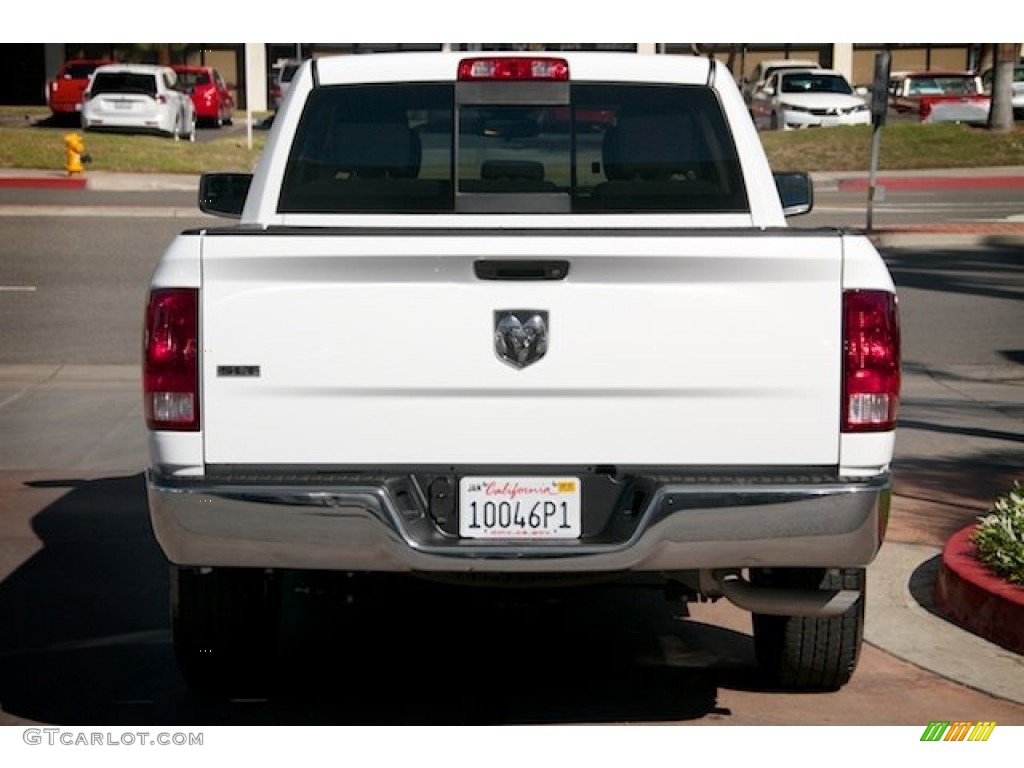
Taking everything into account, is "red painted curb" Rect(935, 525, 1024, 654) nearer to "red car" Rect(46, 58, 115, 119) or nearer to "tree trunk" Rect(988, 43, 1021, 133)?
"tree trunk" Rect(988, 43, 1021, 133)

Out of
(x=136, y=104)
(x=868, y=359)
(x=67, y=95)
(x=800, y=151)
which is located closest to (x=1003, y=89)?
(x=800, y=151)

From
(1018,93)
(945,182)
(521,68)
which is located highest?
(521,68)

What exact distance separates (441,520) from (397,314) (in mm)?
570

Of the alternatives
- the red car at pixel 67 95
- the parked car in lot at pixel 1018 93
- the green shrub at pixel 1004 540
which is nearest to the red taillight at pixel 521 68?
the green shrub at pixel 1004 540

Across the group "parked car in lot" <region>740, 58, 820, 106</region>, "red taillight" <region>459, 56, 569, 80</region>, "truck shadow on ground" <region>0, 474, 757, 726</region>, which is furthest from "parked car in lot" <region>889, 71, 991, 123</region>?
"red taillight" <region>459, 56, 569, 80</region>

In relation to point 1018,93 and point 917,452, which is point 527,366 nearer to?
point 917,452

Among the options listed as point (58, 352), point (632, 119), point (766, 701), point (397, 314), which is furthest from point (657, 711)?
point (58, 352)

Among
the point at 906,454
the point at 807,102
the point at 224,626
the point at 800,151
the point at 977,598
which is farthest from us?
the point at 807,102

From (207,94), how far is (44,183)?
1932 cm

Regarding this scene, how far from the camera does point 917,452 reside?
10633 millimetres

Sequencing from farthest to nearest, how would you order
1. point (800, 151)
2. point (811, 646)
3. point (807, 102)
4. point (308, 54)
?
point (308, 54)
point (807, 102)
point (800, 151)
point (811, 646)

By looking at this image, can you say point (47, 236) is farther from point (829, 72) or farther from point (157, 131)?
point (829, 72)

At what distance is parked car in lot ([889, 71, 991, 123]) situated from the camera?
41312 millimetres
